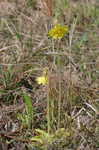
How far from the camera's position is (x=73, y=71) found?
206cm

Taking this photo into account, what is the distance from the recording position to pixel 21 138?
5.40 ft

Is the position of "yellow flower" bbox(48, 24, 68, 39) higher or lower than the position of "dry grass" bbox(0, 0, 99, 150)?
higher

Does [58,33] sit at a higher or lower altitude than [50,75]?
higher

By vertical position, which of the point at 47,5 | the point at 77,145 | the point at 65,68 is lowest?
the point at 77,145

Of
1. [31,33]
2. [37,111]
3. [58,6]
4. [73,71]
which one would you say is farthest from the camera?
[58,6]

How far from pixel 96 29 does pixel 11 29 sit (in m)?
0.54

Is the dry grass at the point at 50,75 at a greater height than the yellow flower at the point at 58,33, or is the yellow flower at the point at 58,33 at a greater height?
the yellow flower at the point at 58,33

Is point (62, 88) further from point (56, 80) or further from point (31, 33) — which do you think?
point (31, 33)

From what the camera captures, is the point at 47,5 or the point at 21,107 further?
the point at 21,107

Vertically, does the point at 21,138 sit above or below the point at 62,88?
below

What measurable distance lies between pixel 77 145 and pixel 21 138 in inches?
9.5

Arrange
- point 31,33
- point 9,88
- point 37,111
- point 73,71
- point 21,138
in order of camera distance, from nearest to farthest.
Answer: point 21,138, point 37,111, point 9,88, point 73,71, point 31,33

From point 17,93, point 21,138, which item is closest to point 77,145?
point 21,138

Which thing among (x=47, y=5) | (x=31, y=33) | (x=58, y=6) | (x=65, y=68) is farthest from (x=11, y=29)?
(x=47, y=5)
